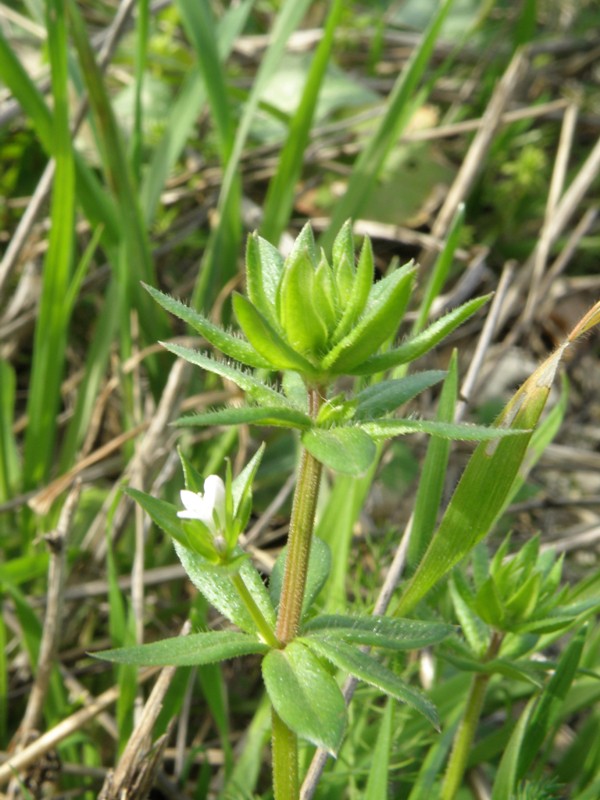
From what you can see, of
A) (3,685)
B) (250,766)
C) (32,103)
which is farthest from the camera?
(32,103)

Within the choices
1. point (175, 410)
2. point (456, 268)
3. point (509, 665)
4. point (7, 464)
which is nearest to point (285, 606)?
point (509, 665)

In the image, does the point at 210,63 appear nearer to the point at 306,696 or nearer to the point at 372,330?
the point at 372,330

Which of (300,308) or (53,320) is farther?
(53,320)

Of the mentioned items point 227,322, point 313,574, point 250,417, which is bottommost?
point 227,322

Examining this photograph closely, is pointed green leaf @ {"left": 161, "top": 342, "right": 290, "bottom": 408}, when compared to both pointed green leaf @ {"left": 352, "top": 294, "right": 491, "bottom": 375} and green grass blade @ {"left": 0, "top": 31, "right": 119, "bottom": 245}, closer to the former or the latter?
pointed green leaf @ {"left": 352, "top": 294, "right": 491, "bottom": 375}

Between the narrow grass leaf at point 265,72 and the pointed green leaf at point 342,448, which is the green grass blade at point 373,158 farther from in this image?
the pointed green leaf at point 342,448

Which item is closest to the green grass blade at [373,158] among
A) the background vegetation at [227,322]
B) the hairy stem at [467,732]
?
the background vegetation at [227,322]

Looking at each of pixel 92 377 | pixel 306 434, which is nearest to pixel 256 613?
pixel 306 434

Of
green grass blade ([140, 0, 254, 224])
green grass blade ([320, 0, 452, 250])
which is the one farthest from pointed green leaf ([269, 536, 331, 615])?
green grass blade ([140, 0, 254, 224])
